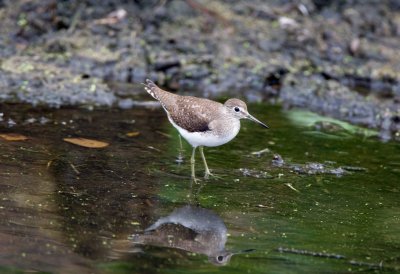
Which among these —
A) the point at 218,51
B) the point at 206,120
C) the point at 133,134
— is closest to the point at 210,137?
the point at 206,120

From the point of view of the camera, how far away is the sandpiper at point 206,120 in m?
8.29

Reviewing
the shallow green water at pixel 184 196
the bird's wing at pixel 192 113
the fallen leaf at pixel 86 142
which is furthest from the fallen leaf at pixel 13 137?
the bird's wing at pixel 192 113

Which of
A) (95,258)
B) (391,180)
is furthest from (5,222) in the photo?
(391,180)

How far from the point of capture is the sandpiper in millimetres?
8289

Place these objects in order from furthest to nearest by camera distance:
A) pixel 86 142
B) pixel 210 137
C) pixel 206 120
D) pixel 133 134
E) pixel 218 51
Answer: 1. pixel 218 51
2. pixel 133 134
3. pixel 86 142
4. pixel 206 120
5. pixel 210 137

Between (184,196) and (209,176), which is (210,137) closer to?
(209,176)

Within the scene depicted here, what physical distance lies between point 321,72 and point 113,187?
5.65 m

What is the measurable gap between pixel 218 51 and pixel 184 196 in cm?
527

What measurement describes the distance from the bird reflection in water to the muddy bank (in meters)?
4.01

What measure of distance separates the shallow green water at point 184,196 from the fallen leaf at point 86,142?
13cm

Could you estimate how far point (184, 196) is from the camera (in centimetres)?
761

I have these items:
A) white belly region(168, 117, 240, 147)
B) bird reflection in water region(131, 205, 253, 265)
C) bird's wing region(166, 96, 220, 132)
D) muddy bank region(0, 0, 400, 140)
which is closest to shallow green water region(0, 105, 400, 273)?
bird reflection in water region(131, 205, 253, 265)

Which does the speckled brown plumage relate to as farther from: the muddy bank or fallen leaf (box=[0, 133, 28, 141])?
the muddy bank

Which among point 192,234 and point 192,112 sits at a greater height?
point 192,112
